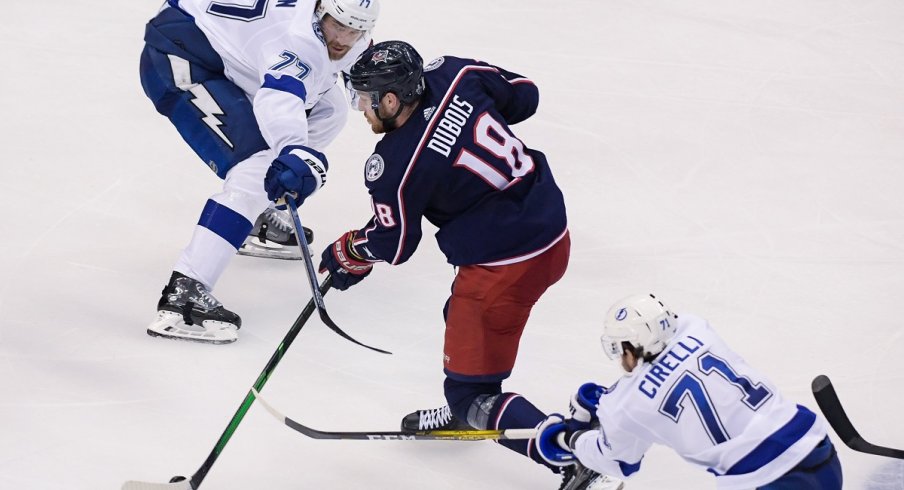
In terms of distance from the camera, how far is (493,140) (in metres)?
3.01

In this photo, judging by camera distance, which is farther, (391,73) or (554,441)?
(391,73)

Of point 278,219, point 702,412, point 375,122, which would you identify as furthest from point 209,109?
point 702,412

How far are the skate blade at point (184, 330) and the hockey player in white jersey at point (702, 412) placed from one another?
153cm

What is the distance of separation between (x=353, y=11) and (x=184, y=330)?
43.6 inches

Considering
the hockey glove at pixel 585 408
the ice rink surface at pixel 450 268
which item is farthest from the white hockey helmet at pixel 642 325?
the ice rink surface at pixel 450 268

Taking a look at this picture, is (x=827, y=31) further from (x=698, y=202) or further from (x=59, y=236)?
(x=59, y=236)

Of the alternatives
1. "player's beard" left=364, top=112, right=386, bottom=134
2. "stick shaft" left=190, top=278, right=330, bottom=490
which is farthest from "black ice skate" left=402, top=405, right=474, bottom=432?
"player's beard" left=364, top=112, right=386, bottom=134

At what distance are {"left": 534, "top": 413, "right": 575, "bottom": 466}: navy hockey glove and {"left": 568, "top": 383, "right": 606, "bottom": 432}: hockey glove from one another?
2 cm

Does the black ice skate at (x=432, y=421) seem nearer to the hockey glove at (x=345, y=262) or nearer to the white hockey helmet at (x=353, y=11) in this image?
the hockey glove at (x=345, y=262)

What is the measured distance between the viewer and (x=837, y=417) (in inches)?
116

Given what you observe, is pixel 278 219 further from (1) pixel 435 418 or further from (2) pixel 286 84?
(1) pixel 435 418

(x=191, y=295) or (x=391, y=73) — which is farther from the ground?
(x=391, y=73)

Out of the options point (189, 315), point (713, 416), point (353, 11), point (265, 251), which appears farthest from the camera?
point (265, 251)

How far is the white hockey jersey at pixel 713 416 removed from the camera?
240 cm
